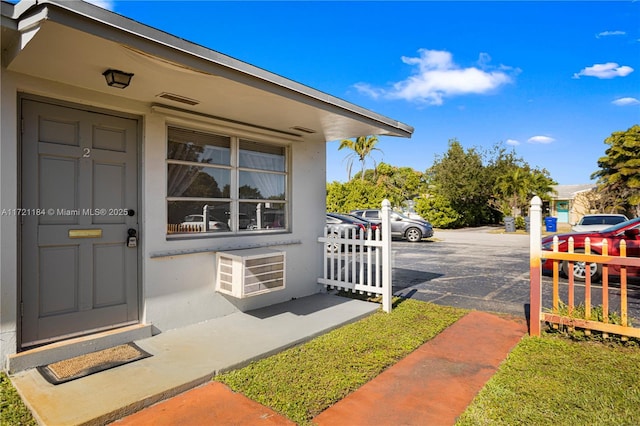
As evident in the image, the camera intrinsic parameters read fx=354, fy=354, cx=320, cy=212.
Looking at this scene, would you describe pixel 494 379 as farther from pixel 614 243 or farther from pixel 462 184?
pixel 462 184

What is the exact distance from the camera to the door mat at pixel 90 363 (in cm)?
286

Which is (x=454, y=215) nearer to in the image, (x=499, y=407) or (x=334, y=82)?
(x=334, y=82)

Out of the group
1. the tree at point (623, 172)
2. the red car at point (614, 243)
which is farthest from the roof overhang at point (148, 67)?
the tree at point (623, 172)

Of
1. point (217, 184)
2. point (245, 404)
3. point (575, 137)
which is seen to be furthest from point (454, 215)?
point (245, 404)

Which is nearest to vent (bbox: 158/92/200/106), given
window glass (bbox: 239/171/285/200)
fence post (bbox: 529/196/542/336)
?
window glass (bbox: 239/171/285/200)

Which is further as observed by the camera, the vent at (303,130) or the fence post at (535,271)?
the vent at (303,130)

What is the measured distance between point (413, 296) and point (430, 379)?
9.92 ft

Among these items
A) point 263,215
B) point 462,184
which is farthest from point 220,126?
point 462,184

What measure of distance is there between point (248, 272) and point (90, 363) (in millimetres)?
1688

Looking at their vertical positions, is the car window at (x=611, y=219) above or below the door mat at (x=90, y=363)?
above

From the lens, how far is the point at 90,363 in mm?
3088

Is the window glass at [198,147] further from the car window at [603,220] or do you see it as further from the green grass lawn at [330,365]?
the car window at [603,220]

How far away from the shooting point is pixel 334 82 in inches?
618

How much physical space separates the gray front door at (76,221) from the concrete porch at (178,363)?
19.8 inches
